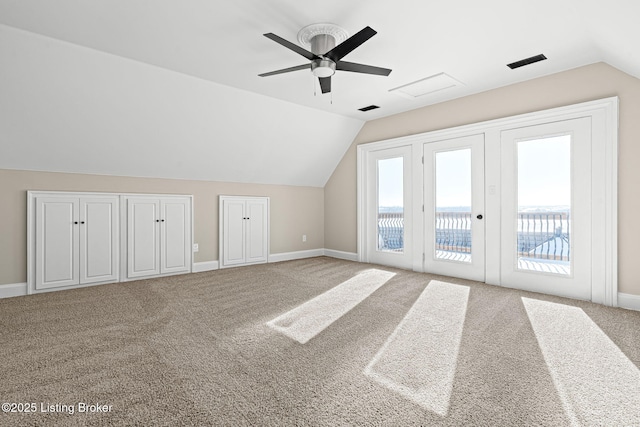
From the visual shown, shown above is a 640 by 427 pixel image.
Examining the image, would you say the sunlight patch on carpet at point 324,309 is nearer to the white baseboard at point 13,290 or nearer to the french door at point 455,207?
the french door at point 455,207

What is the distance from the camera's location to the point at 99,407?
1.64 metres

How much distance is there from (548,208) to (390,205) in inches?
88.7

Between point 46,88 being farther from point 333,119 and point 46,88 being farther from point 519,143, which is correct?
point 519,143

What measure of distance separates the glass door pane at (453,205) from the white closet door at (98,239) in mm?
4542

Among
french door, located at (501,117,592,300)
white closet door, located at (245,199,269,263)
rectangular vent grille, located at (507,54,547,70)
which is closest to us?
rectangular vent grille, located at (507,54,547,70)

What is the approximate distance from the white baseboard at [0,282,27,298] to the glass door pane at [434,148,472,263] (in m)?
5.30

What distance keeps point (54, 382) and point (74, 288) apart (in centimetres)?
264

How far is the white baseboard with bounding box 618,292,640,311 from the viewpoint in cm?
321

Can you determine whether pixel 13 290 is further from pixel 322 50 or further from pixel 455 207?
pixel 455 207

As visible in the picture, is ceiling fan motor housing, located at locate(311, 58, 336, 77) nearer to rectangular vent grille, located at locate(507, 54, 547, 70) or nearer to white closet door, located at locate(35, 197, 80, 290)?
rectangular vent grille, located at locate(507, 54, 547, 70)

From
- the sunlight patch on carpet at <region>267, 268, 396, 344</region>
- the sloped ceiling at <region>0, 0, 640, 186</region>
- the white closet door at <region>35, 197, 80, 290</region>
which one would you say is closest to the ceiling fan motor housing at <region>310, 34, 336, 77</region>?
the sloped ceiling at <region>0, 0, 640, 186</region>

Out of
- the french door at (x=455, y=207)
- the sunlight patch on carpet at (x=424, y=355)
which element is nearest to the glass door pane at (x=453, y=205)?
the french door at (x=455, y=207)

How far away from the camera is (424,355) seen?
7.38 feet

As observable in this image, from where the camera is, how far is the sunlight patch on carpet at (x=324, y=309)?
269 centimetres
